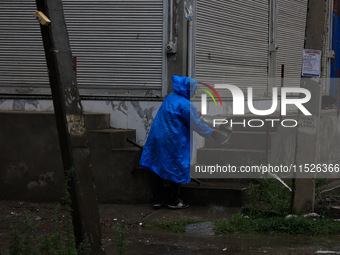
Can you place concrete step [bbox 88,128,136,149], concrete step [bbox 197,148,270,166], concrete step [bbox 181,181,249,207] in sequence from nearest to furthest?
concrete step [bbox 181,181,249,207] → concrete step [bbox 88,128,136,149] → concrete step [bbox 197,148,270,166]

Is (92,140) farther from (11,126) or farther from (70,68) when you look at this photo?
(70,68)

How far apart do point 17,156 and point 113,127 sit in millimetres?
1588

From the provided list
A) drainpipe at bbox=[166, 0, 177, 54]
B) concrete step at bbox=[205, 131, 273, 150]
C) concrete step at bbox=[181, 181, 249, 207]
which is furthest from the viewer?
concrete step at bbox=[205, 131, 273, 150]

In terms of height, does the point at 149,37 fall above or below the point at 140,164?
above

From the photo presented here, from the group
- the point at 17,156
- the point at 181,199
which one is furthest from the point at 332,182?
the point at 17,156

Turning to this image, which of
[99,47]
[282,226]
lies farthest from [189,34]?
[282,226]

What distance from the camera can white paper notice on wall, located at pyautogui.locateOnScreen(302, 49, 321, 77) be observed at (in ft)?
27.9

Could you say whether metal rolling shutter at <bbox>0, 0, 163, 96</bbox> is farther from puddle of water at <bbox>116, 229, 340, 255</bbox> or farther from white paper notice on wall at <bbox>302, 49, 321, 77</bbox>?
puddle of water at <bbox>116, 229, 340, 255</bbox>

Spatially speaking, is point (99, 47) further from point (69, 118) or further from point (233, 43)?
point (69, 118)

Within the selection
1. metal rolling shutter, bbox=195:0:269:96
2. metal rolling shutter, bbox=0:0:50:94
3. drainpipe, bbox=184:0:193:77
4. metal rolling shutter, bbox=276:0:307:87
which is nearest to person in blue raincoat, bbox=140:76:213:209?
drainpipe, bbox=184:0:193:77

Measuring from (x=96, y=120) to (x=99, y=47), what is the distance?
130cm

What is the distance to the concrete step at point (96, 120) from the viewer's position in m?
10.1

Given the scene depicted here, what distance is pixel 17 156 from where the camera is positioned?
1017 centimetres

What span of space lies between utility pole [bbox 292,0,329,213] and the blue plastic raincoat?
144 cm
